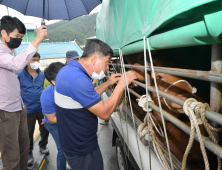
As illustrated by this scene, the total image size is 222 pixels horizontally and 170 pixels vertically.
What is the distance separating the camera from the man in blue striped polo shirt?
1377 mm

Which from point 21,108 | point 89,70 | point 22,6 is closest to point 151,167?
point 89,70

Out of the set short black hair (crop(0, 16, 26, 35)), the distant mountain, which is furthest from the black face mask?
the distant mountain

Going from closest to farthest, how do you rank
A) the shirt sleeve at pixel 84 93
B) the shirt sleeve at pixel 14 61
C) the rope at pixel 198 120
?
the rope at pixel 198 120, the shirt sleeve at pixel 84 93, the shirt sleeve at pixel 14 61

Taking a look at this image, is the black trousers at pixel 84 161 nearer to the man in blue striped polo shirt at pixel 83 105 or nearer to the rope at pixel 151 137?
the man in blue striped polo shirt at pixel 83 105

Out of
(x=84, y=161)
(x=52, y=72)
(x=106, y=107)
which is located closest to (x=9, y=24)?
(x=52, y=72)

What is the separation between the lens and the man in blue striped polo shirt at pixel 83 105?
1.38 meters

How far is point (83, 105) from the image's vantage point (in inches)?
54.4

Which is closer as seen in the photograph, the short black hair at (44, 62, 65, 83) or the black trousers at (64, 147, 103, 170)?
the black trousers at (64, 147, 103, 170)

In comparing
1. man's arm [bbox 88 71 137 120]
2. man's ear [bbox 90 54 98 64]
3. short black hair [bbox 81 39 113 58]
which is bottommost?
man's arm [bbox 88 71 137 120]

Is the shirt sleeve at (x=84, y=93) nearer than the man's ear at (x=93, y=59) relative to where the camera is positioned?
Yes

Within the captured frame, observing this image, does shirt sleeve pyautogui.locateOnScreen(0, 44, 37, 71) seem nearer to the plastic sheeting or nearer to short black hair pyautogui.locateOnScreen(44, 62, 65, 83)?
short black hair pyautogui.locateOnScreen(44, 62, 65, 83)

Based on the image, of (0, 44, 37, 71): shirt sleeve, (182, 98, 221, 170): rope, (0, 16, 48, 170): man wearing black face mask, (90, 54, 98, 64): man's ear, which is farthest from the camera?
(0, 16, 48, 170): man wearing black face mask

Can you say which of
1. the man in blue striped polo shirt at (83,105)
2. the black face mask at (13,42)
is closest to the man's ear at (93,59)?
the man in blue striped polo shirt at (83,105)

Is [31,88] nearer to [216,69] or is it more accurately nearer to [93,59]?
[93,59]
